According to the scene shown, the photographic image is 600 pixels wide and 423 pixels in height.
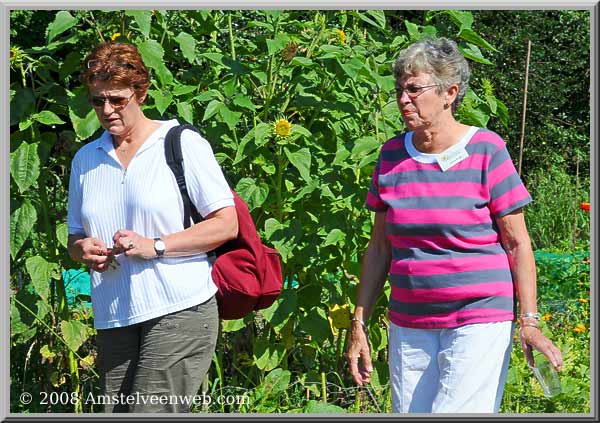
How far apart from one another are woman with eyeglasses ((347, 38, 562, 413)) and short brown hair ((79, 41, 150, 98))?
31.9 inches

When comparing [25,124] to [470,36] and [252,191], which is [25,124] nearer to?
[252,191]

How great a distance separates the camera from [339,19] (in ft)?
15.1

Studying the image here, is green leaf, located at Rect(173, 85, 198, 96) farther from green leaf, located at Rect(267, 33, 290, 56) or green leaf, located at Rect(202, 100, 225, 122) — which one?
green leaf, located at Rect(267, 33, 290, 56)

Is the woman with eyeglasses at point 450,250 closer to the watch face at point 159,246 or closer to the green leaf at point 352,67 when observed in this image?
the watch face at point 159,246

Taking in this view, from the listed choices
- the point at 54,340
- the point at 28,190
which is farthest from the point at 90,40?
the point at 54,340

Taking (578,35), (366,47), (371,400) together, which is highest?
(578,35)

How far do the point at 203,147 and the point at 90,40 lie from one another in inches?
58.1

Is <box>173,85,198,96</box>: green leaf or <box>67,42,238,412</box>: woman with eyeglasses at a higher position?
<box>173,85,198,96</box>: green leaf

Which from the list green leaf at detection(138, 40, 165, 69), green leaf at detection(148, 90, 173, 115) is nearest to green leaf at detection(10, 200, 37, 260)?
green leaf at detection(148, 90, 173, 115)

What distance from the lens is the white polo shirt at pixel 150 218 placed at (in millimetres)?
3045

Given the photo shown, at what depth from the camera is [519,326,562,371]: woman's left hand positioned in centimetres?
288

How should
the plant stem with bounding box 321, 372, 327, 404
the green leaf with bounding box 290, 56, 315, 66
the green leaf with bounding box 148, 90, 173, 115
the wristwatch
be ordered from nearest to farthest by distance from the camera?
the wristwatch
the green leaf with bounding box 148, 90, 173, 115
the green leaf with bounding box 290, 56, 315, 66
the plant stem with bounding box 321, 372, 327, 404

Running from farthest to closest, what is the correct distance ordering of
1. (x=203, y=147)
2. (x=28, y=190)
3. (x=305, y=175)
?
(x=28, y=190) → (x=305, y=175) → (x=203, y=147)

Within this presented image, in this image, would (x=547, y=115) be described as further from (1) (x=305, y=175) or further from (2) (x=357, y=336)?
(2) (x=357, y=336)
